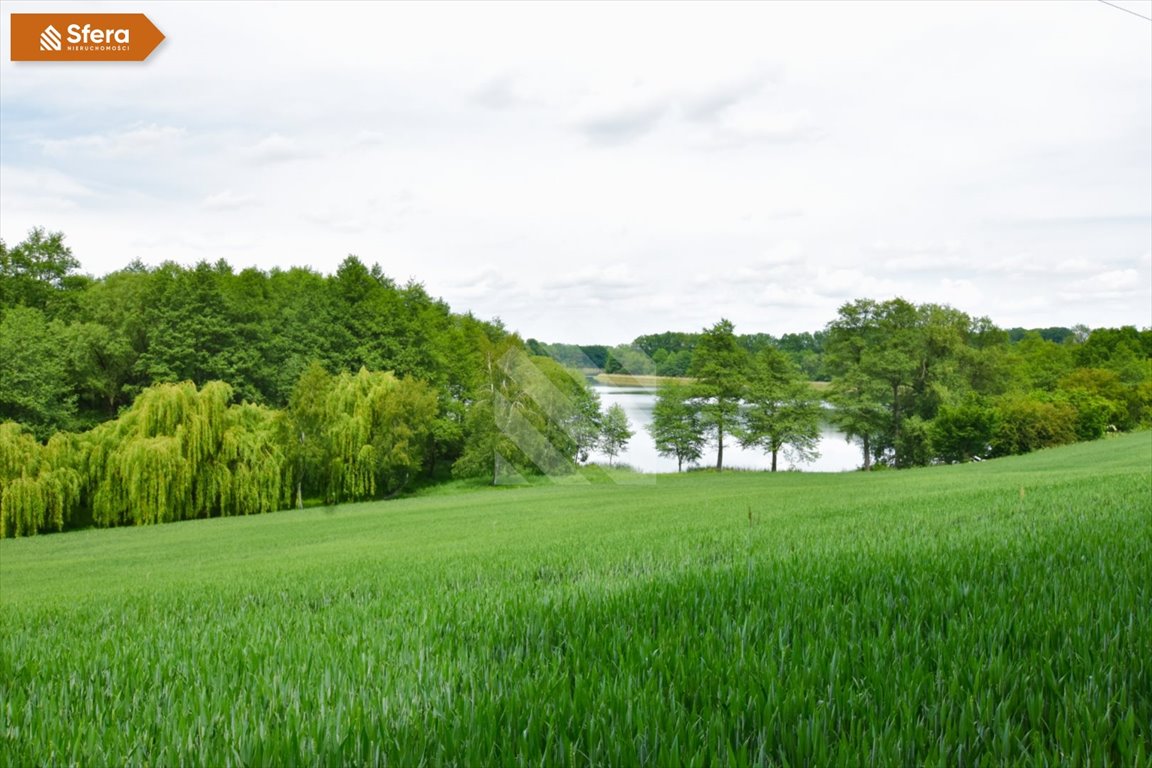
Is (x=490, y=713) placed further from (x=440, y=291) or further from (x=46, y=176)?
(x=440, y=291)

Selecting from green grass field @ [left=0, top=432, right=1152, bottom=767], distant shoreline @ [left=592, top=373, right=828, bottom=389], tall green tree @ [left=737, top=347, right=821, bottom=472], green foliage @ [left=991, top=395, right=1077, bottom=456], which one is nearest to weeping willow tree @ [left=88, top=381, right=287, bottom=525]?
distant shoreline @ [left=592, top=373, right=828, bottom=389]

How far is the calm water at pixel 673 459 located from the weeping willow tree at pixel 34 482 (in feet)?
83.8

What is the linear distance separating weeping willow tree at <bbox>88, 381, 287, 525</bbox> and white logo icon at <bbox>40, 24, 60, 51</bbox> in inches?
878

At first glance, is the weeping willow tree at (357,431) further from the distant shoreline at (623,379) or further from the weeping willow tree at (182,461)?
the distant shoreline at (623,379)

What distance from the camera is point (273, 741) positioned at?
195 cm

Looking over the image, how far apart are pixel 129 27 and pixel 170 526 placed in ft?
74.0

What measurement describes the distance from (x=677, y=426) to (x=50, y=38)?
40.2m

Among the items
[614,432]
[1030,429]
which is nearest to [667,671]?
[614,432]

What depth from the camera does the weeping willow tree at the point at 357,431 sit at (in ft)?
122

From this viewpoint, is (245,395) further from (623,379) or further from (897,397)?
(897,397)

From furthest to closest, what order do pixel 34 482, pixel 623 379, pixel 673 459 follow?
pixel 673 459
pixel 34 482
pixel 623 379

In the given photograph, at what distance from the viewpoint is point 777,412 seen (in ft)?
178

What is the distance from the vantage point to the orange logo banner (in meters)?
15.2

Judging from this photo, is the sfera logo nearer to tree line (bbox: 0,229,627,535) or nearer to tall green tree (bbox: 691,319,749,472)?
tree line (bbox: 0,229,627,535)
